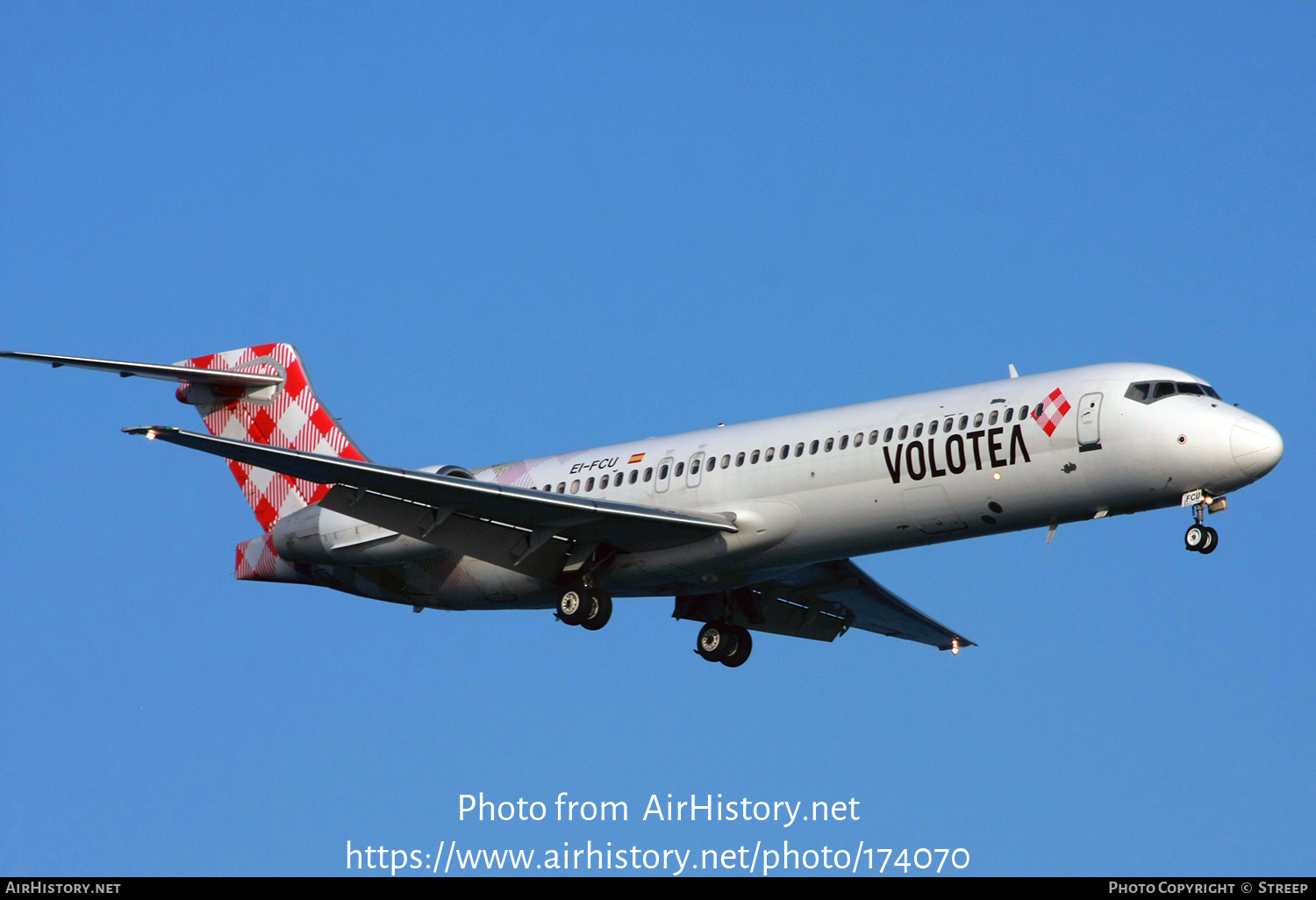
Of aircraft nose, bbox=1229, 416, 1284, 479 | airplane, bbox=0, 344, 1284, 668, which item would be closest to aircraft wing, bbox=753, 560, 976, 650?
airplane, bbox=0, 344, 1284, 668

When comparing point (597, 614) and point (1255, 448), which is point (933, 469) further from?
point (597, 614)

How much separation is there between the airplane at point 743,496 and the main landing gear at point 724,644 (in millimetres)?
41

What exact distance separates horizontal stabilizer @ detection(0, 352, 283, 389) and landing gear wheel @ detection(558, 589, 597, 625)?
8362mm

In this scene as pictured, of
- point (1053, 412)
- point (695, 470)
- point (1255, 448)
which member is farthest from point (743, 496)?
point (1255, 448)

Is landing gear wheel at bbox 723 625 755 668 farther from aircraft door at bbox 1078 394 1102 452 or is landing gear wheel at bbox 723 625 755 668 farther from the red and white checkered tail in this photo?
aircraft door at bbox 1078 394 1102 452

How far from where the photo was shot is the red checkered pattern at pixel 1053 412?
26.0 meters

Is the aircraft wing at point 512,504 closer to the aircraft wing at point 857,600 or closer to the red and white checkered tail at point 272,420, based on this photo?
the aircraft wing at point 857,600

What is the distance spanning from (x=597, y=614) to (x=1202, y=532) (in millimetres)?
9689

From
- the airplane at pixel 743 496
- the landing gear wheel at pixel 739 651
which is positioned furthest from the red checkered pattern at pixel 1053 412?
the landing gear wheel at pixel 739 651

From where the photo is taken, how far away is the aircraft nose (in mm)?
24875

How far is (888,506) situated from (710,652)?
6.81 metres

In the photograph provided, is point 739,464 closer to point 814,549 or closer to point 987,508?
point 814,549
